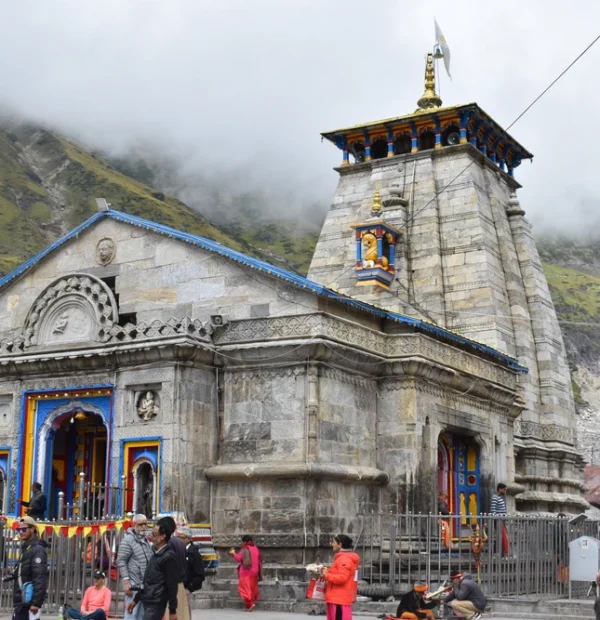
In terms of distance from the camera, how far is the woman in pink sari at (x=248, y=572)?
20.9m

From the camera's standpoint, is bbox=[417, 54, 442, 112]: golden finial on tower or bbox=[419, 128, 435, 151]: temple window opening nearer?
bbox=[419, 128, 435, 151]: temple window opening

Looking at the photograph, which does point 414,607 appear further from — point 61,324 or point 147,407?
point 61,324

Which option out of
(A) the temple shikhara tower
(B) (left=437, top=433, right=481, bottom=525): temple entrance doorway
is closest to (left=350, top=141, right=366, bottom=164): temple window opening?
(A) the temple shikhara tower

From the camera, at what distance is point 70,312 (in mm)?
25500

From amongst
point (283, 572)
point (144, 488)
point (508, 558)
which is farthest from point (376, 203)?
point (508, 558)

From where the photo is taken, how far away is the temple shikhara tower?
3394cm

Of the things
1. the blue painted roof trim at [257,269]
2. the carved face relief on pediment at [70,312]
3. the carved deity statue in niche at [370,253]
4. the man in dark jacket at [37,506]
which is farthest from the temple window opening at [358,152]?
the man in dark jacket at [37,506]

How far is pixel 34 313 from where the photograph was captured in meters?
25.8

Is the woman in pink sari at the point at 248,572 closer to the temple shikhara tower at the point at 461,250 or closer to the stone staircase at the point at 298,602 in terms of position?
the stone staircase at the point at 298,602

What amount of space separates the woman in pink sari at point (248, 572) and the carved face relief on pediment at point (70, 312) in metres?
6.36

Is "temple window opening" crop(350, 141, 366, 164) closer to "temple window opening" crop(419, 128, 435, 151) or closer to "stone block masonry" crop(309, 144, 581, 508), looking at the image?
"stone block masonry" crop(309, 144, 581, 508)

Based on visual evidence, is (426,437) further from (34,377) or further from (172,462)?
(34,377)

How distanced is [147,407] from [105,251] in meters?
4.53

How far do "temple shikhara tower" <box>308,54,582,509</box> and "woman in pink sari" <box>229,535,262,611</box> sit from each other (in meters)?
12.3
